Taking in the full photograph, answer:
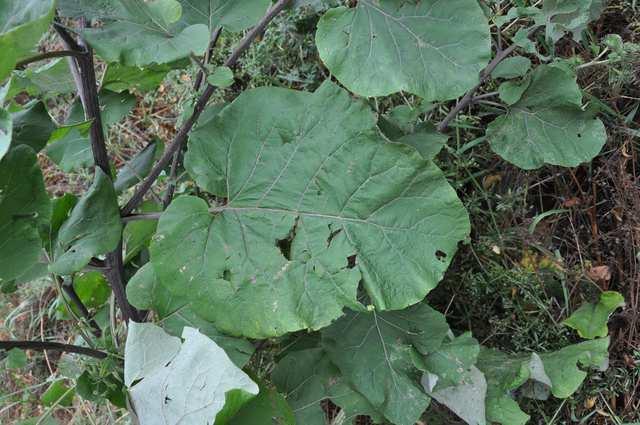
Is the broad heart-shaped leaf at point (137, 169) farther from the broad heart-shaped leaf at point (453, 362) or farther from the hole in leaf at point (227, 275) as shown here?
the broad heart-shaped leaf at point (453, 362)

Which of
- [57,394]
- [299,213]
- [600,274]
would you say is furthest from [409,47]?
[57,394]

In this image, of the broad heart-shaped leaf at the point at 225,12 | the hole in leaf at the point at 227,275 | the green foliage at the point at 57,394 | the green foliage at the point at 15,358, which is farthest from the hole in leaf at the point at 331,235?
the green foliage at the point at 57,394

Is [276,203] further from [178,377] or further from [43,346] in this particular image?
[43,346]

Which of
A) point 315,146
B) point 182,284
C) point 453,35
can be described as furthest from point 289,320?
point 453,35

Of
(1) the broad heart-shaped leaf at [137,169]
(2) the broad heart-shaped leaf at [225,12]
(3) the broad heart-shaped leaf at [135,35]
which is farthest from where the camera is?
(1) the broad heart-shaped leaf at [137,169]

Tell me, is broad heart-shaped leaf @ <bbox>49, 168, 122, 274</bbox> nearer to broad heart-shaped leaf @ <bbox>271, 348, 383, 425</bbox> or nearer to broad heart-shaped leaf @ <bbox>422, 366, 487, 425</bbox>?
broad heart-shaped leaf @ <bbox>271, 348, 383, 425</bbox>

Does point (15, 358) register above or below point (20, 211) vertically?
below

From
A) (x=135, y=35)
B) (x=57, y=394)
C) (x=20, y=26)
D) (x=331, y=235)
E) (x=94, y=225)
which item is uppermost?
(x=20, y=26)
